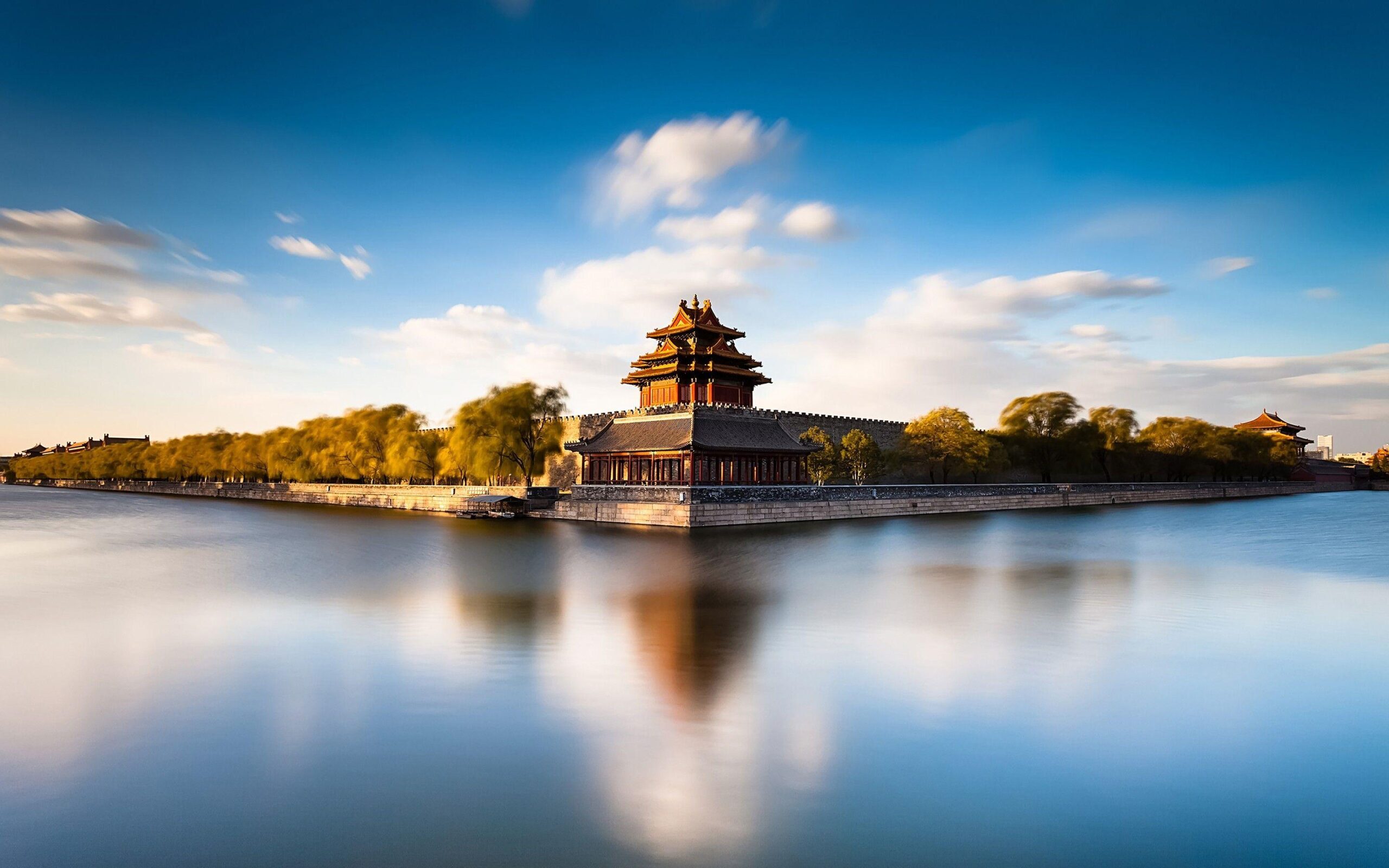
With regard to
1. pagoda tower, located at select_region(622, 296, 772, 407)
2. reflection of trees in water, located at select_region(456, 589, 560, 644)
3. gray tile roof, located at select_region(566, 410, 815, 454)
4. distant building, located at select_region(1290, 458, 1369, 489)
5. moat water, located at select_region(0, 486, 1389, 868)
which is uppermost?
pagoda tower, located at select_region(622, 296, 772, 407)

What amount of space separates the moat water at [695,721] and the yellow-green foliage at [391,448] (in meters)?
23.8

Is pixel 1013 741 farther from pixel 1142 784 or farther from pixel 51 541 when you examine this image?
pixel 51 541

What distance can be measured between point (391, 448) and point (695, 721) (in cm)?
4742

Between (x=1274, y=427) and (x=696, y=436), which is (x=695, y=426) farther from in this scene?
(x=1274, y=427)

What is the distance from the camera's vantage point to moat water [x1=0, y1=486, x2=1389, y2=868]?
5.33 m

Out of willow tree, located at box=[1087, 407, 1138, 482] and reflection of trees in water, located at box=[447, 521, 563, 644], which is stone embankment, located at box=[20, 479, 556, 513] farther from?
willow tree, located at box=[1087, 407, 1138, 482]

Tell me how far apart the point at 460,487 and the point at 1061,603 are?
35757 millimetres

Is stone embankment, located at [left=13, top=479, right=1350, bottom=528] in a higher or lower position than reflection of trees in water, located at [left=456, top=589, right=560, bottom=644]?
higher

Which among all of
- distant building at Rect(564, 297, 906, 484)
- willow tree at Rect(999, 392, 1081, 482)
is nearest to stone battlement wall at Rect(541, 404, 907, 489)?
distant building at Rect(564, 297, 906, 484)

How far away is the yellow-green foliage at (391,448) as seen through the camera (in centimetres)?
4153

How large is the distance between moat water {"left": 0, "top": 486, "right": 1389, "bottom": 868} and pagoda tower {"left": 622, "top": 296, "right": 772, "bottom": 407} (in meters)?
25.8

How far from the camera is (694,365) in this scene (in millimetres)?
42906

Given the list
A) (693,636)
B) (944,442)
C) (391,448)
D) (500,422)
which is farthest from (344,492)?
(693,636)

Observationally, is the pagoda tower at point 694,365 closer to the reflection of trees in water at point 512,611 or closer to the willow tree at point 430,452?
the willow tree at point 430,452
